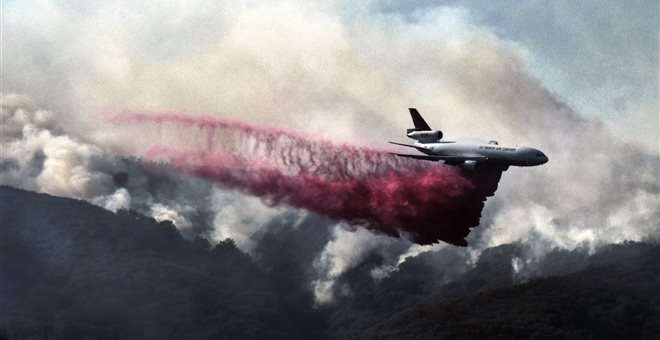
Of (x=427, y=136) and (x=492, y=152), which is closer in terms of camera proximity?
(x=492, y=152)

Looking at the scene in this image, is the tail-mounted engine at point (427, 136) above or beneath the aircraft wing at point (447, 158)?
above

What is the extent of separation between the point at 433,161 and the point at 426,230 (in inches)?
461

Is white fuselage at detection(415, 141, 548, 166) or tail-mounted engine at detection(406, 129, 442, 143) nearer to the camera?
white fuselage at detection(415, 141, 548, 166)

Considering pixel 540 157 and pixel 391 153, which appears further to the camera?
pixel 391 153

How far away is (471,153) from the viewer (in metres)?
131

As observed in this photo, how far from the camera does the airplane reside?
420 ft

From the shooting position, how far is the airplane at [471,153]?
12788cm

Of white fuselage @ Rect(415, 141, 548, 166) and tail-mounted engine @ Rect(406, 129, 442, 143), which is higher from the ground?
tail-mounted engine @ Rect(406, 129, 442, 143)

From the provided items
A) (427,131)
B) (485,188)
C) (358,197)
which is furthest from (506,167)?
(358,197)

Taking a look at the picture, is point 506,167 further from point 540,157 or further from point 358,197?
point 358,197

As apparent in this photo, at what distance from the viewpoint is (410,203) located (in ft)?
456

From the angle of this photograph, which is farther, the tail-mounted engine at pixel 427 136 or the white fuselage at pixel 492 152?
the tail-mounted engine at pixel 427 136

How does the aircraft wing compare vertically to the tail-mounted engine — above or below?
below

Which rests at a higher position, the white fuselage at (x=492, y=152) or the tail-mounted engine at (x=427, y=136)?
the tail-mounted engine at (x=427, y=136)
